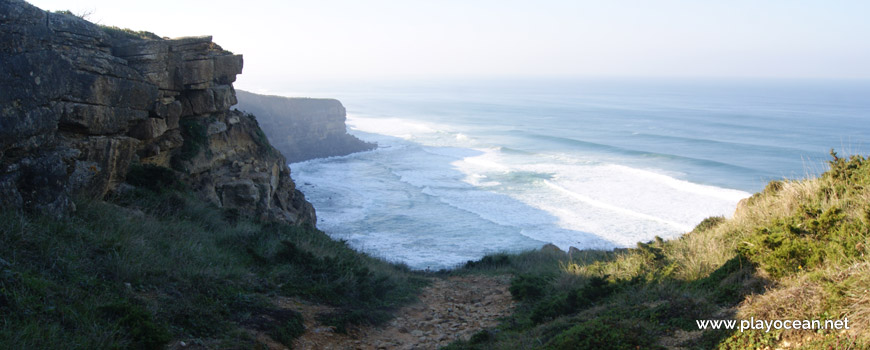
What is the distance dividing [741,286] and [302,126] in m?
59.9

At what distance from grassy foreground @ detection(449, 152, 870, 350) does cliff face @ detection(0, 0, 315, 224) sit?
23.8ft

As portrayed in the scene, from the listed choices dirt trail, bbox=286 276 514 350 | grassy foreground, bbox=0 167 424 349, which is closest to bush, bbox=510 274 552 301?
dirt trail, bbox=286 276 514 350

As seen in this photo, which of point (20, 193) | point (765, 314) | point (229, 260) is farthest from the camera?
point (229, 260)

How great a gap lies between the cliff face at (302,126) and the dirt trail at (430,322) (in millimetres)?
46541

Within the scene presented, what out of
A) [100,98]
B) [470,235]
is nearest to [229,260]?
[100,98]

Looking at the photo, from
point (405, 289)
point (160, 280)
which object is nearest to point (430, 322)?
point (405, 289)

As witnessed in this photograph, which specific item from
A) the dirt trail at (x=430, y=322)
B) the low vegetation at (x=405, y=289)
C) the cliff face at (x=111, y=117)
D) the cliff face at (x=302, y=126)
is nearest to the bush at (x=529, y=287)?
the low vegetation at (x=405, y=289)

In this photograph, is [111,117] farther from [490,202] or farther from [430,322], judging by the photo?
[490,202]

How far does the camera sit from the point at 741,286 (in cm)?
546

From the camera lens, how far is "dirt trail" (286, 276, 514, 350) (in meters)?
6.75

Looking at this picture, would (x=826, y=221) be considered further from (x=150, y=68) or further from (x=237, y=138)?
(x=237, y=138)

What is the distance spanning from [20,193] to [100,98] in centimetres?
290

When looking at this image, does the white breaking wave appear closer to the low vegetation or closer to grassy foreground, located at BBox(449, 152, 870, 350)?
the low vegetation

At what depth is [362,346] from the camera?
670cm
